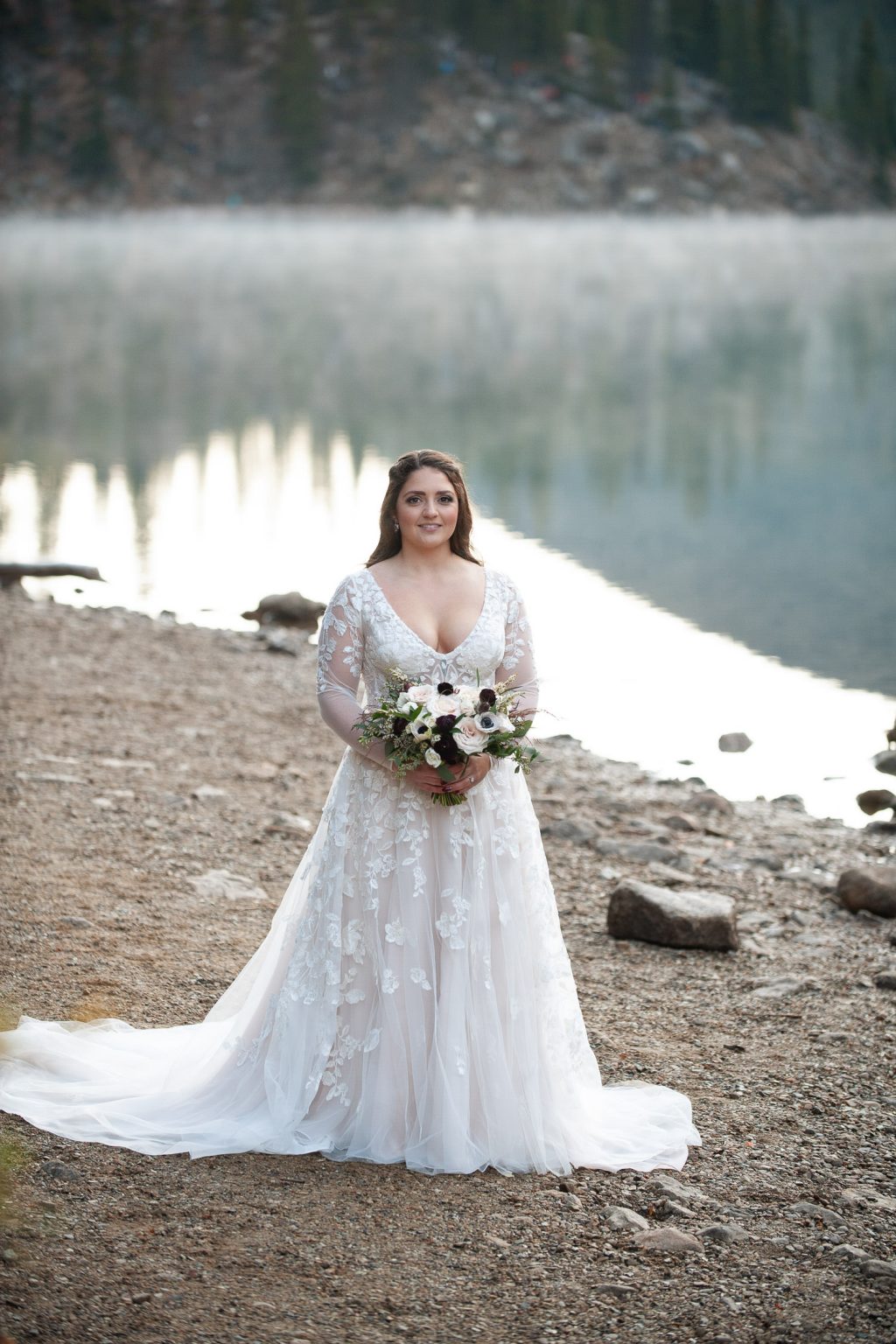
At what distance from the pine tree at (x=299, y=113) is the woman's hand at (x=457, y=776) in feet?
370

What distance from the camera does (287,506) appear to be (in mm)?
24875

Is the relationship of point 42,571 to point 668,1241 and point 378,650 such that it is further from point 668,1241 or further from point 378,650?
point 668,1241

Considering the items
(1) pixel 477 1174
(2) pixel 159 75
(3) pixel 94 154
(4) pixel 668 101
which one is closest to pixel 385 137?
(2) pixel 159 75

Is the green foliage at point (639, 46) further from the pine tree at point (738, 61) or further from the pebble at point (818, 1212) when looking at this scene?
the pebble at point (818, 1212)

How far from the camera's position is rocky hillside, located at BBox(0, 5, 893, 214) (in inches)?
4326

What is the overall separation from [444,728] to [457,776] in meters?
0.22

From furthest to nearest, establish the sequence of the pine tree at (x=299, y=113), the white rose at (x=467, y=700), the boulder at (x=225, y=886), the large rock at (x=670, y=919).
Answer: the pine tree at (x=299, y=113)
the boulder at (x=225, y=886)
the large rock at (x=670, y=919)
the white rose at (x=467, y=700)

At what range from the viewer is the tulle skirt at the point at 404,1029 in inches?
203

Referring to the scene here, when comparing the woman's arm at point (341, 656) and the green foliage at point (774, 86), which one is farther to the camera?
the green foliage at point (774, 86)

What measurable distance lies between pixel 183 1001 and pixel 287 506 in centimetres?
1892

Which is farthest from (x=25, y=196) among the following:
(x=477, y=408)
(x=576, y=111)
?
(x=477, y=408)

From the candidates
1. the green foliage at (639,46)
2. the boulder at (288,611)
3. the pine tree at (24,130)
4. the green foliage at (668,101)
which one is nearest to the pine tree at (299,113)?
the pine tree at (24,130)

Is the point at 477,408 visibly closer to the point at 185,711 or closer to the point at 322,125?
the point at 185,711

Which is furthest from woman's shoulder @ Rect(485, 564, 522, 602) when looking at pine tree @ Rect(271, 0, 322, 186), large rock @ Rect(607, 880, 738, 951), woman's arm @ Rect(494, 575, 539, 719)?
pine tree @ Rect(271, 0, 322, 186)
